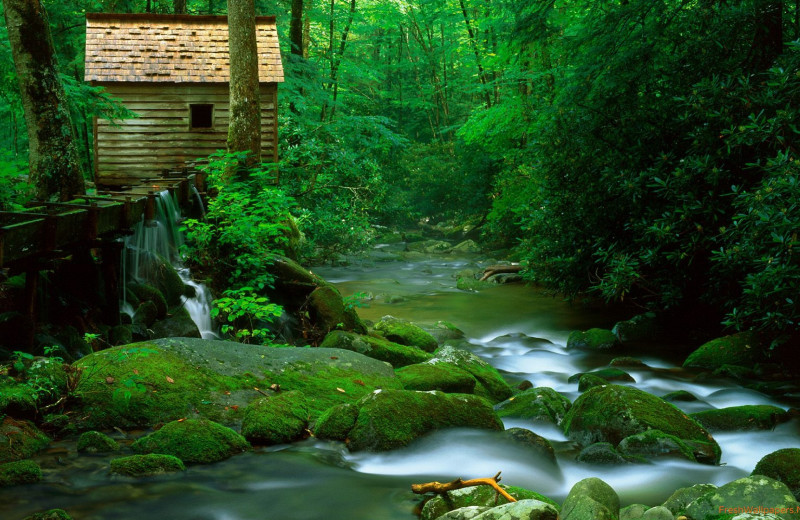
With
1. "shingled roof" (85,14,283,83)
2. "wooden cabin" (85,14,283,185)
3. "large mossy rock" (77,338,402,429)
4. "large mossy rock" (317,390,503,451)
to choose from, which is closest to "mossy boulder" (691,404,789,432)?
"large mossy rock" (317,390,503,451)

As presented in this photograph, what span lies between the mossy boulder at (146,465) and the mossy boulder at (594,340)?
7971 millimetres

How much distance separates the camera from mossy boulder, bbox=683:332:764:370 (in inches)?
368

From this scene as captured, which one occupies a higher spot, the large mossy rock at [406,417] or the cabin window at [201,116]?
the cabin window at [201,116]

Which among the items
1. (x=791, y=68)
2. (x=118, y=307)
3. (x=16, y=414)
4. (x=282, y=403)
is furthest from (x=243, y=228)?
(x=791, y=68)

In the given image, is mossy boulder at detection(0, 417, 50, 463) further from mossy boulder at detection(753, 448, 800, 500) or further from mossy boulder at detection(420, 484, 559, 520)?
mossy boulder at detection(753, 448, 800, 500)

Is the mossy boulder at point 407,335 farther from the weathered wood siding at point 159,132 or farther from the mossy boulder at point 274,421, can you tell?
the weathered wood siding at point 159,132

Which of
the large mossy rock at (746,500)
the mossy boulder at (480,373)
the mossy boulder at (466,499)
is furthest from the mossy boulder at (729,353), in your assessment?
the mossy boulder at (466,499)

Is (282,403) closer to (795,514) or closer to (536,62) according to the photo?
(795,514)

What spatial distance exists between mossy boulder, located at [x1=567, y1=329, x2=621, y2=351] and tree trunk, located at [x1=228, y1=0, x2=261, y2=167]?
6.56 metres

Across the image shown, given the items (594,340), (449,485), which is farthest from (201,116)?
(449,485)

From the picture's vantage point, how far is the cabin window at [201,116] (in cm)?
1808

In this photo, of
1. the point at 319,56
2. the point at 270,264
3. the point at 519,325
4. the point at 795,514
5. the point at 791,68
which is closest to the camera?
the point at 795,514

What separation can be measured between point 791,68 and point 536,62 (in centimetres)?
1044

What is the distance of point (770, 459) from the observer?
5105mm
